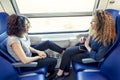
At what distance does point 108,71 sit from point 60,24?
55.8 inches

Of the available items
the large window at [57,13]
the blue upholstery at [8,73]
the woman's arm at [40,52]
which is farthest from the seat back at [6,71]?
the large window at [57,13]

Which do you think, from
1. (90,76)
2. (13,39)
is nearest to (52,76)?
(90,76)

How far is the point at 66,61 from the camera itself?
261cm

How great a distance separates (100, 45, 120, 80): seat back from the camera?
185 centimetres

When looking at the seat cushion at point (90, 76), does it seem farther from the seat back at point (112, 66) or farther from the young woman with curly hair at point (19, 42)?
the young woman with curly hair at point (19, 42)

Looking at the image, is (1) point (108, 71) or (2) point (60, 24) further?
(2) point (60, 24)

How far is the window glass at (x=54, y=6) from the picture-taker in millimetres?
2898

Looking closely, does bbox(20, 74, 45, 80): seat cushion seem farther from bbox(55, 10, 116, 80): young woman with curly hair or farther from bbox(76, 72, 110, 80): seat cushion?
bbox(55, 10, 116, 80): young woman with curly hair

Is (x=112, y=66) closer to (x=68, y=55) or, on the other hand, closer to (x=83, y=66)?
(x=83, y=66)

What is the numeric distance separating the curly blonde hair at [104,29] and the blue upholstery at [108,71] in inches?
5.9

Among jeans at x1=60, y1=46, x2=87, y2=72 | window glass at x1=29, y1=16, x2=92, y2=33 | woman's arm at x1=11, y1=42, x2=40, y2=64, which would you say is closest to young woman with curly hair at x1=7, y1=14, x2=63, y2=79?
woman's arm at x1=11, y1=42, x2=40, y2=64

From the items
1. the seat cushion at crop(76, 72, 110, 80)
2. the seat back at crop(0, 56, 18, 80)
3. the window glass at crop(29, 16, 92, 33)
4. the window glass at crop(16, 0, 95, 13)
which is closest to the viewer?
the seat back at crop(0, 56, 18, 80)

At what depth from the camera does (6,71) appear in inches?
72.9

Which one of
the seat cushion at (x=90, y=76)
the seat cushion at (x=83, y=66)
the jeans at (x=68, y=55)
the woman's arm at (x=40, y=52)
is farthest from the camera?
the jeans at (x=68, y=55)
